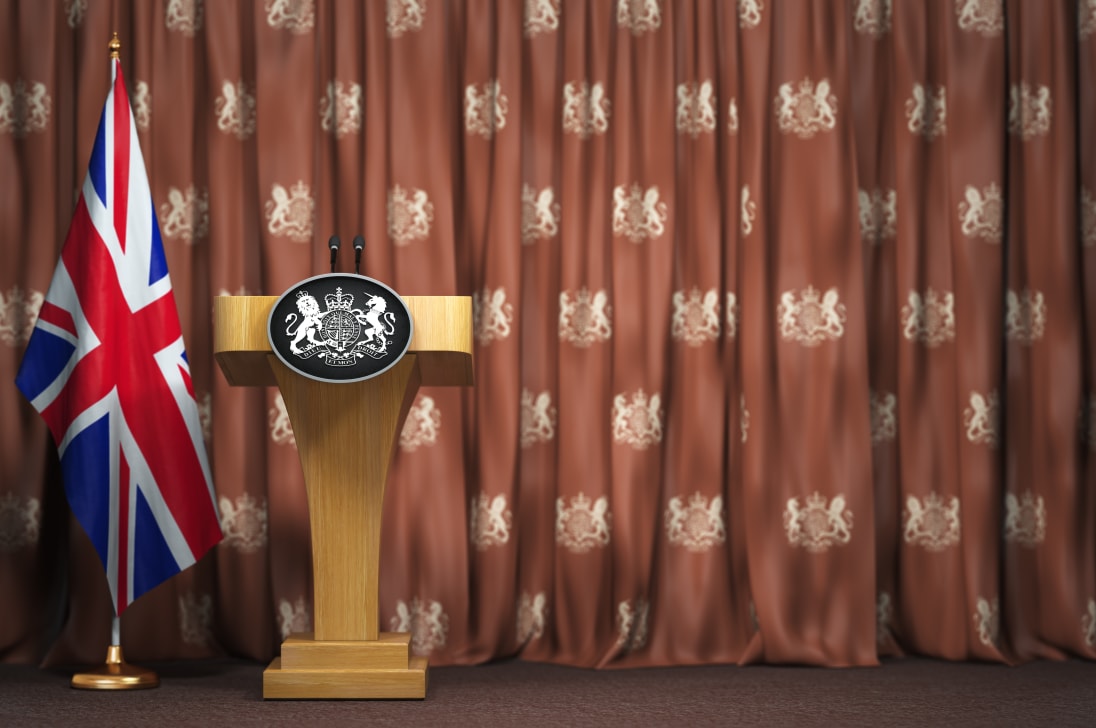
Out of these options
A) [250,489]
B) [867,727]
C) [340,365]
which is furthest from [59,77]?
[867,727]

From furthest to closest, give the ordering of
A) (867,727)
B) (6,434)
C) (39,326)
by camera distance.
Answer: (6,434), (39,326), (867,727)

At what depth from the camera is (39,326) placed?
2.53 metres

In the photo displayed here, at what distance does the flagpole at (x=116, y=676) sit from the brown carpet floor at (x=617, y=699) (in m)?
0.03

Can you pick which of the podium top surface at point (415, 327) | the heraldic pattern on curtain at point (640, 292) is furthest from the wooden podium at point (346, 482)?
the heraldic pattern on curtain at point (640, 292)

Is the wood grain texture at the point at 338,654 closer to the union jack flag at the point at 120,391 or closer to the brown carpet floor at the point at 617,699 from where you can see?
the brown carpet floor at the point at 617,699

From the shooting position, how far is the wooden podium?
231cm

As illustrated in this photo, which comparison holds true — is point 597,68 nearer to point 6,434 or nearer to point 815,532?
point 815,532

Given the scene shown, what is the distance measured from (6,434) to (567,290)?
5.38 feet

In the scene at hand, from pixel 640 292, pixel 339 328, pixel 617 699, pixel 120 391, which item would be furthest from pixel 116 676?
pixel 640 292

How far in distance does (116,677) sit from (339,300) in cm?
105

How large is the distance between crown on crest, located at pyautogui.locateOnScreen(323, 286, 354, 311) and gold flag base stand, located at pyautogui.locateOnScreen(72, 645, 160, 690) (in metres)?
1.00

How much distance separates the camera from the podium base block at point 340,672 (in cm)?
231

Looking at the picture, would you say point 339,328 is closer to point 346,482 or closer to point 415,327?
point 415,327

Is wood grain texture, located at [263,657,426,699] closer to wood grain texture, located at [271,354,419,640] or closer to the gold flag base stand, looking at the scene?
wood grain texture, located at [271,354,419,640]
